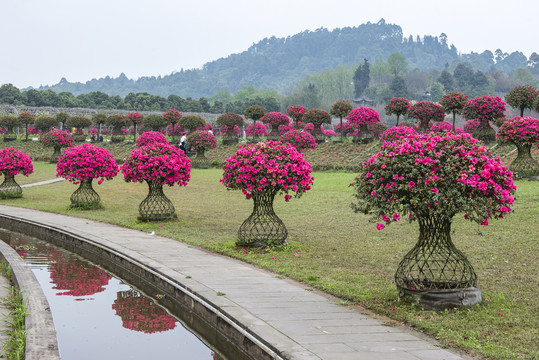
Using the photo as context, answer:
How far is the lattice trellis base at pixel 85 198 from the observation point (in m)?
18.5

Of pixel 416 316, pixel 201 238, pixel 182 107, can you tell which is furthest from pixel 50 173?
pixel 182 107

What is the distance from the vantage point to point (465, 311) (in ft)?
20.4

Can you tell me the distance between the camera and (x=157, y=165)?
569 inches

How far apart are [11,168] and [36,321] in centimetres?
1730

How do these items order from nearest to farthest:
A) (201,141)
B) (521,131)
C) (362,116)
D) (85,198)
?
(521,131) → (85,198) → (201,141) → (362,116)

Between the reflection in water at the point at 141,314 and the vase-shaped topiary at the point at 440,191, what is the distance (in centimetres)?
295

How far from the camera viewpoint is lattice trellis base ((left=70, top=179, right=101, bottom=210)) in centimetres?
1848

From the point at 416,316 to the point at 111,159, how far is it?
46.3 feet

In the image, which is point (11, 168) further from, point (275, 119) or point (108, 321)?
point (275, 119)

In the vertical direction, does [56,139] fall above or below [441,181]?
above

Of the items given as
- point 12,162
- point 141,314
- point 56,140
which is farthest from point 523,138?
point 56,140

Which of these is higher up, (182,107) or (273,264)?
(182,107)

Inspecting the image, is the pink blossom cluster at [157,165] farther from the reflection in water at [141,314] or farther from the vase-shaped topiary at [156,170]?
the reflection in water at [141,314]

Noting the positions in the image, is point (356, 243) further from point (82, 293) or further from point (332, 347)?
point (332, 347)
